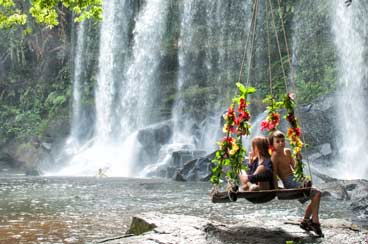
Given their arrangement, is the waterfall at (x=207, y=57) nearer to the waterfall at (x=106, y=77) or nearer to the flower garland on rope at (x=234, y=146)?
the waterfall at (x=106, y=77)

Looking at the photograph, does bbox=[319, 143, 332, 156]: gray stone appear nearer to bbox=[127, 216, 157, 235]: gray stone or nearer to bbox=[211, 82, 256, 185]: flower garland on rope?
bbox=[211, 82, 256, 185]: flower garland on rope

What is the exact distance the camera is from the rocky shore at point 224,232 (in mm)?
6121

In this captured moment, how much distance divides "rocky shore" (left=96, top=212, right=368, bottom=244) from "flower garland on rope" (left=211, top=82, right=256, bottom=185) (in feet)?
2.45

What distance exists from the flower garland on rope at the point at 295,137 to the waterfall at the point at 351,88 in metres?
14.6

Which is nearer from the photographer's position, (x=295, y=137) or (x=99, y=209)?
(x=295, y=137)

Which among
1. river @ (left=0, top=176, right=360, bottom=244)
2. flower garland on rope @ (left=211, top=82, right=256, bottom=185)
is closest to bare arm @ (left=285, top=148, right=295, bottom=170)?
flower garland on rope @ (left=211, top=82, right=256, bottom=185)

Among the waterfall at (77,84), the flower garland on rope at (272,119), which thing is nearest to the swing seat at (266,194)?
the flower garland on rope at (272,119)

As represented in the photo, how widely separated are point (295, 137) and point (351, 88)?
1992 cm

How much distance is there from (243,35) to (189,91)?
5533mm

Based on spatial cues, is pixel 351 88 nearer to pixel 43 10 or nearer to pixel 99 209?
pixel 99 209

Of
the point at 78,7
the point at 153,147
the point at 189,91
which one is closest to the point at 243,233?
the point at 78,7

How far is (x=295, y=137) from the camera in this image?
7125mm

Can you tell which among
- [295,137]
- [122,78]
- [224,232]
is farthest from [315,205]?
[122,78]

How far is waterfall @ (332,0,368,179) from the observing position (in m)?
22.3
